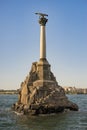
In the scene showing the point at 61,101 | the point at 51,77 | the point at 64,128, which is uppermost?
the point at 51,77

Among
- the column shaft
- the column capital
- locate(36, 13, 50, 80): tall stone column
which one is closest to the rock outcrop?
locate(36, 13, 50, 80): tall stone column

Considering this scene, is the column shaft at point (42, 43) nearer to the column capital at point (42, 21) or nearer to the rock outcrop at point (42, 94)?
the column capital at point (42, 21)

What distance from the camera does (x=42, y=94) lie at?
5372cm

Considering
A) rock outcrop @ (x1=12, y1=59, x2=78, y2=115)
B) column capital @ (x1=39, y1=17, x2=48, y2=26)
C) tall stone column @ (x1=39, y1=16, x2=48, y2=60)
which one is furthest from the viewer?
column capital @ (x1=39, y1=17, x2=48, y2=26)

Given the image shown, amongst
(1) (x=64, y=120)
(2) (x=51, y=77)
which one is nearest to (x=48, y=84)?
(2) (x=51, y=77)

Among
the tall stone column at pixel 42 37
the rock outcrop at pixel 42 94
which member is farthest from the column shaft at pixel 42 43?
the rock outcrop at pixel 42 94

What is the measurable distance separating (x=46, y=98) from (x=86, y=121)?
12.2m

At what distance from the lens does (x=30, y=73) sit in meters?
59.6

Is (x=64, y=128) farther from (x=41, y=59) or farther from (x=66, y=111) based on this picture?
(x=41, y=59)

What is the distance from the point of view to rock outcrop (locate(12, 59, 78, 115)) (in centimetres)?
5091

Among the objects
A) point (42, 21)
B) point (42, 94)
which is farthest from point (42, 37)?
point (42, 94)

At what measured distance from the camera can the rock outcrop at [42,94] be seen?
167ft

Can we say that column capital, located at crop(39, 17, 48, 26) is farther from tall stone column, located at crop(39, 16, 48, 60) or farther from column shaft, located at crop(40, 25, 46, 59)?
column shaft, located at crop(40, 25, 46, 59)

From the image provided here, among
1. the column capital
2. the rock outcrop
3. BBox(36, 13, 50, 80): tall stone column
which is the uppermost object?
the column capital
